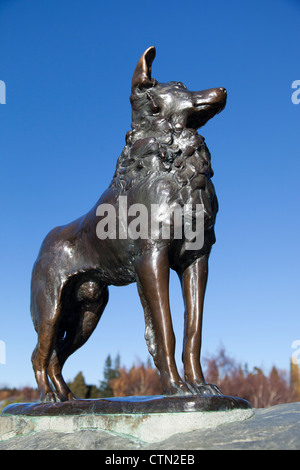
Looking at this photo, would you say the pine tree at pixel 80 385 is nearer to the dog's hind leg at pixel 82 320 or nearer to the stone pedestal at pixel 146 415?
the dog's hind leg at pixel 82 320

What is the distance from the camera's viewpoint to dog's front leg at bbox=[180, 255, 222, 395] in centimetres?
348

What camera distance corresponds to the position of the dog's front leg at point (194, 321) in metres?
3.48

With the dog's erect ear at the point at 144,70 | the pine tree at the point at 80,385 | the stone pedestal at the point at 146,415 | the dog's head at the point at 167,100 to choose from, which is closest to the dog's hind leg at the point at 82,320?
the stone pedestal at the point at 146,415

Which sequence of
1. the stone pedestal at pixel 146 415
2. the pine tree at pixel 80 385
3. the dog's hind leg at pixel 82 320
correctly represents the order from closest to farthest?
the stone pedestal at pixel 146 415 → the dog's hind leg at pixel 82 320 → the pine tree at pixel 80 385

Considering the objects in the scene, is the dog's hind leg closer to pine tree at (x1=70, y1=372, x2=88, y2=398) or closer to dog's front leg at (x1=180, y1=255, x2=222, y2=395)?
dog's front leg at (x1=180, y1=255, x2=222, y2=395)

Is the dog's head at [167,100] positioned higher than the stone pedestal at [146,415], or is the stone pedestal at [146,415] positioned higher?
the dog's head at [167,100]

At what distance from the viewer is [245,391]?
3275 centimetres

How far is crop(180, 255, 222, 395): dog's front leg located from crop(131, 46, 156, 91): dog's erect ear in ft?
5.01

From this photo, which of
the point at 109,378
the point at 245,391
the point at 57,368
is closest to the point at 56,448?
the point at 57,368

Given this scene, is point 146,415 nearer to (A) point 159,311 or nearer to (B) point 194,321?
(A) point 159,311

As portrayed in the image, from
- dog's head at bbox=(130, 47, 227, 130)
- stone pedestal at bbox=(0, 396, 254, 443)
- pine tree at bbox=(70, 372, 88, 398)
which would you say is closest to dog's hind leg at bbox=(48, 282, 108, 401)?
stone pedestal at bbox=(0, 396, 254, 443)

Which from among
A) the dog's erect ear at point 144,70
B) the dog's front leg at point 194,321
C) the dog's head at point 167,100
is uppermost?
the dog's erect ear at point 144,70

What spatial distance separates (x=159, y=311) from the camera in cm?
346

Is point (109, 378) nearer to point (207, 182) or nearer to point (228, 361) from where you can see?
point (228, 361)
